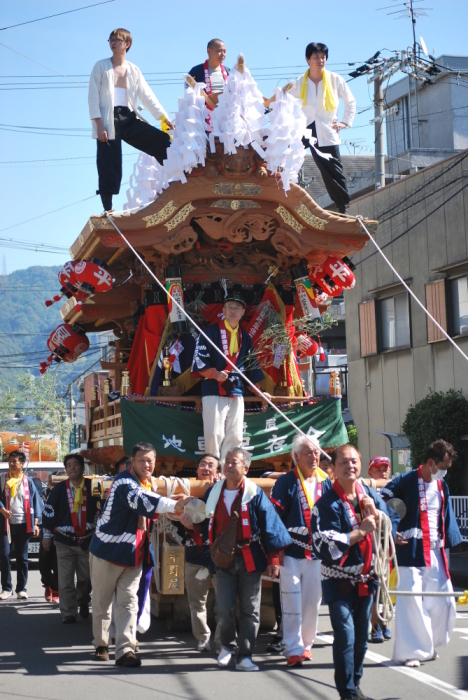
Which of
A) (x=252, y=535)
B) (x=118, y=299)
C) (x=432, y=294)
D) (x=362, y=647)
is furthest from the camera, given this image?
(x=432, y=294)

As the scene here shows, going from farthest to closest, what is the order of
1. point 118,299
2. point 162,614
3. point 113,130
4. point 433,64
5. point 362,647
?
point 433,64
point 118,299
point 113,130
point 162,614
point 362,647

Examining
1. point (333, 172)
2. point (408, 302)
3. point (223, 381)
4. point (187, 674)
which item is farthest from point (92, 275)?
point (408, 302)

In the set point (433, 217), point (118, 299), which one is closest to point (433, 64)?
point (433, 217)

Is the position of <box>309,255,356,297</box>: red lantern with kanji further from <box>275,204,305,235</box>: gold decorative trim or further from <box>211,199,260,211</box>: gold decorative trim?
<box>211,199,260,211</box>: gold decorative trim

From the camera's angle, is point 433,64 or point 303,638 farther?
point 433,64

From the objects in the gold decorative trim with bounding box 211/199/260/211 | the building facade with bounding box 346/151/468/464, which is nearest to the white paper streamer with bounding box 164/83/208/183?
the gold decorative trim with bounding box 211/199/260/211

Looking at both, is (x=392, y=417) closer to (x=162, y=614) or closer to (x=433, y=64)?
(x=433, y=64)

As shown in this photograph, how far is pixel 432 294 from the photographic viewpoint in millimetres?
21562

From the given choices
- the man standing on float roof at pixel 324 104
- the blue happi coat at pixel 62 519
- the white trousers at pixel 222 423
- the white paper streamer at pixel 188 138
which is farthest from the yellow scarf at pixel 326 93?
the blue happi coat at pixel 62 519

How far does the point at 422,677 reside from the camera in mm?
7242

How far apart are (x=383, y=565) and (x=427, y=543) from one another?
4.69 ft

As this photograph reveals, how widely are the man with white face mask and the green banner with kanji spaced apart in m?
2.36

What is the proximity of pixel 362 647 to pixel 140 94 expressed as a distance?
276 inches

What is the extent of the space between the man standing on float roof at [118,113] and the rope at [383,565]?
5539 mm
